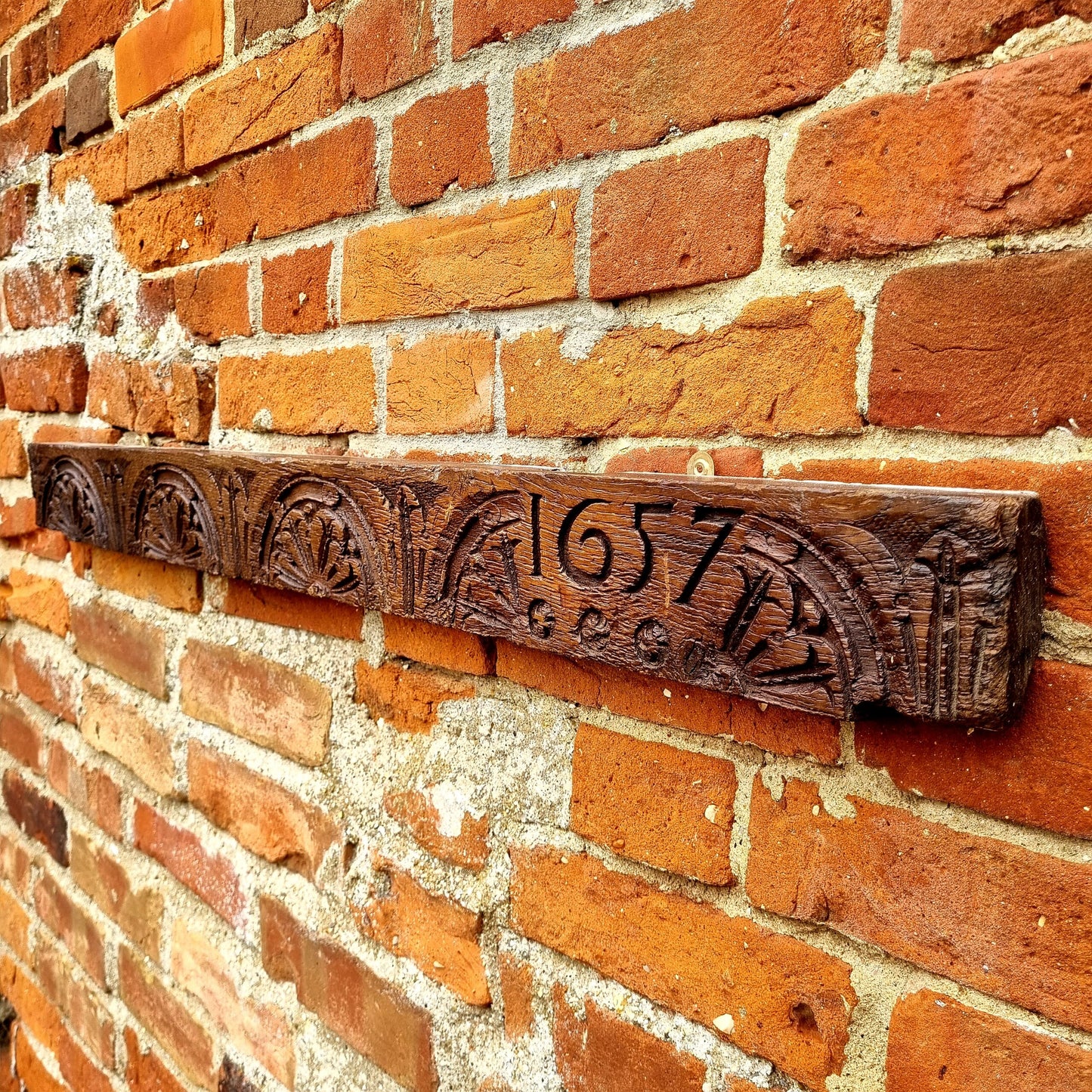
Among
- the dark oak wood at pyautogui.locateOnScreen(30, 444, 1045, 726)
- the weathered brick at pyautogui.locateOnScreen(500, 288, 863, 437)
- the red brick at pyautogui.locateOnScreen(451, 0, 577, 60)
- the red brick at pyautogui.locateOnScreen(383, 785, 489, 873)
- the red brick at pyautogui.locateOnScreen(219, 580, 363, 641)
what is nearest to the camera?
the dark oak wood at pyautogui.locateOnScreen(30, 444, 1045, 726)

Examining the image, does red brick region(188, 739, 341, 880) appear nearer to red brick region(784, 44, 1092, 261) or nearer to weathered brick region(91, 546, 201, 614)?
weathered brick region(91, 546, 201, 614)

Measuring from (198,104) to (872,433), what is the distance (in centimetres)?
83

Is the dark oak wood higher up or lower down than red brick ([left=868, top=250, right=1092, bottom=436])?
lower down

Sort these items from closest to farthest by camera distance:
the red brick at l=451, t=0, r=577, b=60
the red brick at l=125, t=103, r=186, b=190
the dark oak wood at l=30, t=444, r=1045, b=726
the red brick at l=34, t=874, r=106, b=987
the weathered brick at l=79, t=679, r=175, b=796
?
1. the dark oak wood at l=30, t=444, r=1045, b=726
2. the red brick at l=451, t=0, r=577, b=60
3. the red brick at l=125, t=103, r=186, b=190
4. the weathered brick at l=79, t=679, r=175, b=796
5. the red brick at l=34, t=874, r=106, b=987

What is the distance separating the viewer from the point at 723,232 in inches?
21.5

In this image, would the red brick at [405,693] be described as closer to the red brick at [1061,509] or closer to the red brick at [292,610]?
the red brick at [292,610]

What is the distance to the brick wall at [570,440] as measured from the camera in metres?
0.45

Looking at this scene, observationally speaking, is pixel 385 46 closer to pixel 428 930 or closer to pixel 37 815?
pixel 428 930

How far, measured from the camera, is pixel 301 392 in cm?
85

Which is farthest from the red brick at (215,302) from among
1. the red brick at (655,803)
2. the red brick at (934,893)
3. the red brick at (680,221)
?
the red brick at (934,893)

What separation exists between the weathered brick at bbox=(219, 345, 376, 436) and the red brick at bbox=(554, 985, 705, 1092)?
0.53 m

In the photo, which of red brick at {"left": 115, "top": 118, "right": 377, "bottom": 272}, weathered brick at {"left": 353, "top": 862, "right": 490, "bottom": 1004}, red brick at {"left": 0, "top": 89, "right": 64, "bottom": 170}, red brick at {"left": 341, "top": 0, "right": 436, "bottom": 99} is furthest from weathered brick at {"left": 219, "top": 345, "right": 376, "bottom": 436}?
red brick at {"left": 0, "top": 89, "right": 64, "bottom": 170}

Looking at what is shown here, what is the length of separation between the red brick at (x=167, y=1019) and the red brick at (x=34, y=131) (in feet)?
3.74

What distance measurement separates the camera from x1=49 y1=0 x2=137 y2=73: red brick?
41.0 inches
